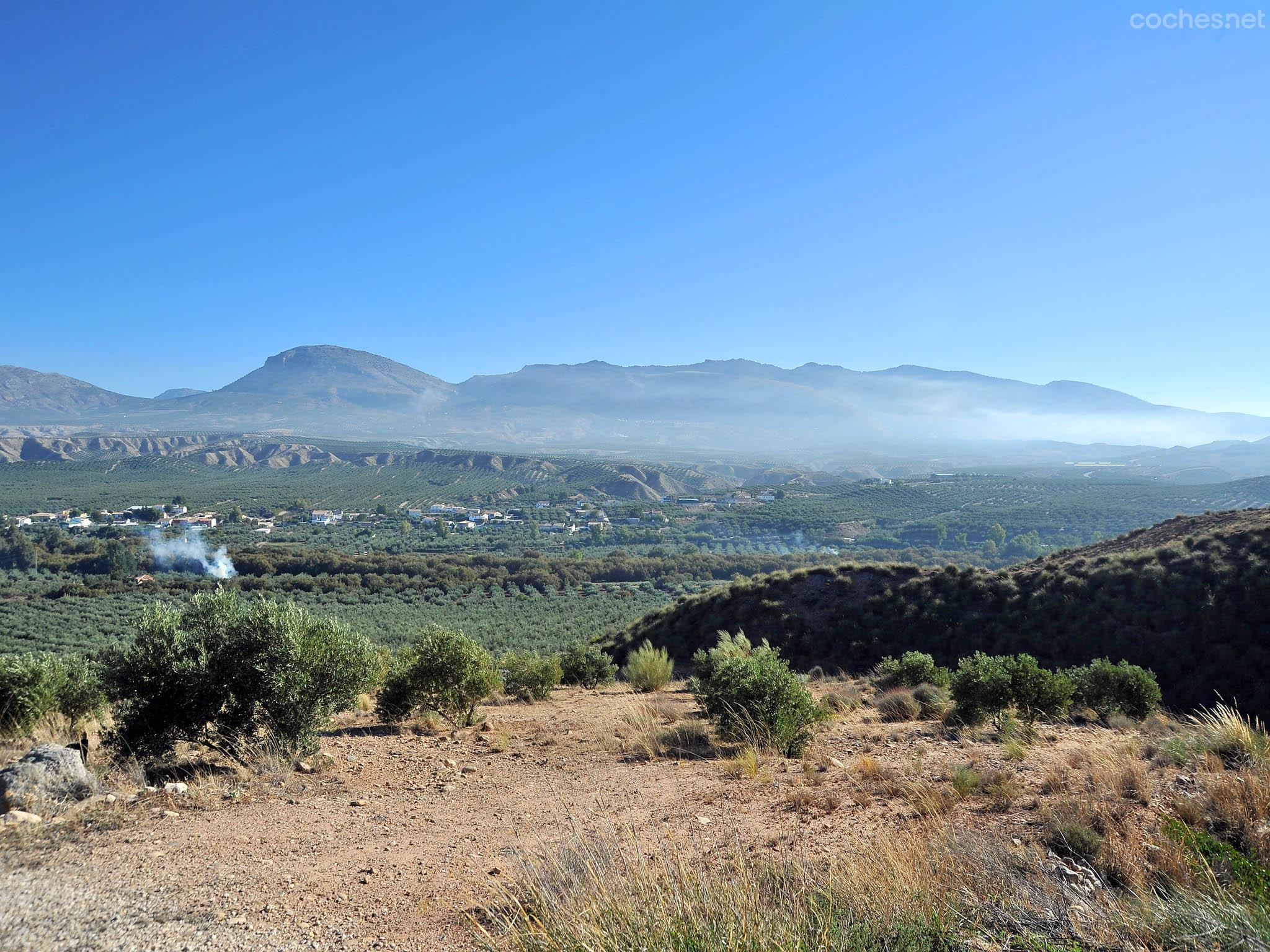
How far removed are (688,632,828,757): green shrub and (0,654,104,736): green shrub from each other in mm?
8482

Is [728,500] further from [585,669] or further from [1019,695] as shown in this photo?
[1019,695]

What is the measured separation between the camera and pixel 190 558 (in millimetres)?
53094

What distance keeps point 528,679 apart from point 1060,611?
15266 mm

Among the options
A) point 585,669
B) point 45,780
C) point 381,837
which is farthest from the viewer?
point 585,669

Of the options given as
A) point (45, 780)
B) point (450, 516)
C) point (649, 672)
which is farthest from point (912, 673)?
point (450, 516)

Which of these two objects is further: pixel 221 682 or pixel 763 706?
pixel 763 706

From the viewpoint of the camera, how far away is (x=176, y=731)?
7629 mm

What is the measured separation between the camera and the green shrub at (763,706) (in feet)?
27.3

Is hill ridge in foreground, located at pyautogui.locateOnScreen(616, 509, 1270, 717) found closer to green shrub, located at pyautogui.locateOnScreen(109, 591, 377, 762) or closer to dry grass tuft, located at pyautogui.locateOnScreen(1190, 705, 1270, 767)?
dry grass tuft, located at pyautogui.locateOnScreen(1190, 705, 1270, 767)

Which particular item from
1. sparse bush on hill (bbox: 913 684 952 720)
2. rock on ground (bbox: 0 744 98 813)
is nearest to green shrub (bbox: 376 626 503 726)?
rock on ground (bbox: 0 744 98 813)

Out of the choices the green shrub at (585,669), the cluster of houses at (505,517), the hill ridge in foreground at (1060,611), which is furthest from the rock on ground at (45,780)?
the cluster of houses at (505,517)

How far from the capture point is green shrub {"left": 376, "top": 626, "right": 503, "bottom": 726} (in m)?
10.9

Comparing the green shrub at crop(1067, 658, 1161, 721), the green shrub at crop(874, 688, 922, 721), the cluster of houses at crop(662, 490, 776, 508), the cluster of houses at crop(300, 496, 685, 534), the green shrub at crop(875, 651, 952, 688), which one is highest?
the green shrub at crop(1067, 658, 1161, 721)

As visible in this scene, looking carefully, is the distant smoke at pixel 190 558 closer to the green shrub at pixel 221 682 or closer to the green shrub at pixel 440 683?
the green shrub at pixel 440 683
